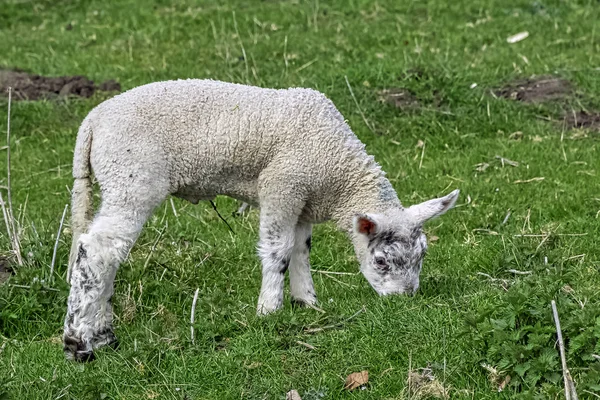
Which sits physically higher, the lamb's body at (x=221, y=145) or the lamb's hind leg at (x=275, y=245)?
the lamb's body at (x=221, y=145)

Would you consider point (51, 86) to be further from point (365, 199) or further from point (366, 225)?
point (366, 225)

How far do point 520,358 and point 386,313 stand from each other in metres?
1.07

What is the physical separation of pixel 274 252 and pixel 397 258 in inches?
30.5

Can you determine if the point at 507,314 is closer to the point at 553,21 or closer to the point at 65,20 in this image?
the point at 553,21

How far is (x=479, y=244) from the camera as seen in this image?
7.72 meters

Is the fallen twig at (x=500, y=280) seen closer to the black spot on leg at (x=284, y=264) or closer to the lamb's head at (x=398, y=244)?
the lamb's head at (x=398, y=244)

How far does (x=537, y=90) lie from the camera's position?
35.1 ft

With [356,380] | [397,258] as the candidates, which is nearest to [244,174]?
[397,258]

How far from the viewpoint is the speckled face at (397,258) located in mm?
6504

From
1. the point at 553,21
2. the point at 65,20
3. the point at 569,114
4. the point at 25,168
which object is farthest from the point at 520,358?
the point at 65,20

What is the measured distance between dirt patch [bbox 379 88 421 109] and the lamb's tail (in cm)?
457

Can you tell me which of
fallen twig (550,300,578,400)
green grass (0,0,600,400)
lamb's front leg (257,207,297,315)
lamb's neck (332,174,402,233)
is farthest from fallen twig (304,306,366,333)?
fallen twig (550,300,578,400)

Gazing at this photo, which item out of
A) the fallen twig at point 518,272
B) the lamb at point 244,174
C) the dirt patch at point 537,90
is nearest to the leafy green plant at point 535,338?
the lamb at point 244,174

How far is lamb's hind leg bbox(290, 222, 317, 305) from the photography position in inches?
273
